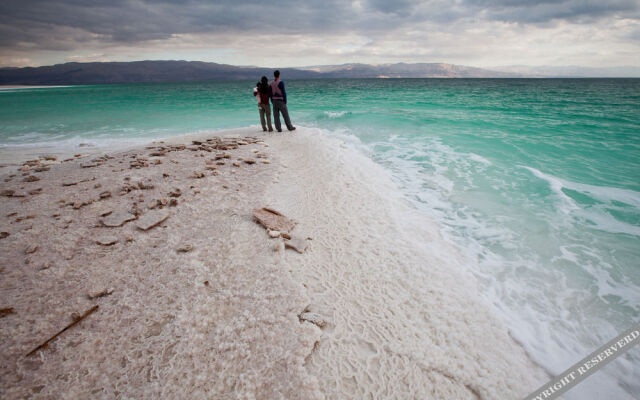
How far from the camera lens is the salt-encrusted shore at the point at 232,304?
6.53ft

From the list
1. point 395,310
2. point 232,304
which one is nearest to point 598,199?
point 395,310

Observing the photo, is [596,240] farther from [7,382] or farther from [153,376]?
[7,382]

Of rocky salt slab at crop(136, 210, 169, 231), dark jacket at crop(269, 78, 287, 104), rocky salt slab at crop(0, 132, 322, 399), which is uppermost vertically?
dark jacket at crop(269, 78, 287, 104)

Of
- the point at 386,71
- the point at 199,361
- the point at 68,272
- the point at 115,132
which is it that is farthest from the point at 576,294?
the point at 386,71

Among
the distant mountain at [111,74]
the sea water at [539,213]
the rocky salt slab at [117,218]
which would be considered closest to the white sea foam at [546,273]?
the sea water at [539,213]

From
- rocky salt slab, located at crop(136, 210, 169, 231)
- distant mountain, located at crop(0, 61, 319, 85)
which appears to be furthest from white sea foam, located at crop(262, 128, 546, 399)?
distant mountain, located at crop(0, 61, 319, 85)

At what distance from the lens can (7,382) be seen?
1.85 metres

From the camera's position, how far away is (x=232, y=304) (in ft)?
8.45

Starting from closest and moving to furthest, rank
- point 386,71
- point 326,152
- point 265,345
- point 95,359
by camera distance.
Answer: point 95,359
point 265,345
point 326,152
point 386,71

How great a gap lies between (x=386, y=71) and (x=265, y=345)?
228 meters

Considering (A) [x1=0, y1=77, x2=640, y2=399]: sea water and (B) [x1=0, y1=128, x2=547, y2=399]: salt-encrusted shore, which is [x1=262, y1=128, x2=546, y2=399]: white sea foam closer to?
(B) [x1=0, y1=128, x2=547, y2=399]: salt-encrusted shore

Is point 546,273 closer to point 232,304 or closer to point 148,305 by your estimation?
point 232,304

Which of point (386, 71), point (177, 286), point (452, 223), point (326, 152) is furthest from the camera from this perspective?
point (386, 71)

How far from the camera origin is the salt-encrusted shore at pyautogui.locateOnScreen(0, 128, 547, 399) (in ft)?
6.53
